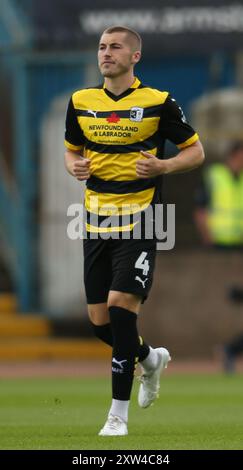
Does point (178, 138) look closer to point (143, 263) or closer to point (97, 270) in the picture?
point (143, 263)

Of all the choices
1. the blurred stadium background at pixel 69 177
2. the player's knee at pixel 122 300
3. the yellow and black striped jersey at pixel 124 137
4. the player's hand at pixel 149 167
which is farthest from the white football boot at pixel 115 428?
the blurred stadium background at pixel 69 177

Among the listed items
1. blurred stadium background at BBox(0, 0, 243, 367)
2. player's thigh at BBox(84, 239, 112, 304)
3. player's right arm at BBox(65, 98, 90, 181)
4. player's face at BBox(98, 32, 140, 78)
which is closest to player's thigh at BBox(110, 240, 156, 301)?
player's thigh at BBox(84, 239, 112, 304)

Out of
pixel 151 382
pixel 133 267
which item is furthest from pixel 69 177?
pixel 133 267

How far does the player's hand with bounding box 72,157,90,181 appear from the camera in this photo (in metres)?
9.13

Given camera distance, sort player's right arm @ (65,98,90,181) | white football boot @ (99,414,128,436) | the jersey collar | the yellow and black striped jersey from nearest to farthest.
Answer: white football boot @ (99,414,128,436) → the yellow and black striped jersey → the jersey collar → player's right arm @ (65,98,90,181)

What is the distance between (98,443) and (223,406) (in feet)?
11.6

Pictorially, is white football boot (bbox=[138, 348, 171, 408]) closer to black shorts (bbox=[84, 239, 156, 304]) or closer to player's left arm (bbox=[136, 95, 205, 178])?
black shorts (bbox=[84, 239, 156, 304])

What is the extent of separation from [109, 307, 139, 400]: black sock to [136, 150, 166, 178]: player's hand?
2.70ft

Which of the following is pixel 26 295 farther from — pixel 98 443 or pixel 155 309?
pixel 98 443

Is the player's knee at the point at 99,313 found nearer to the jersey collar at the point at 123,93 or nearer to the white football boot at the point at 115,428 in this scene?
the white football boot at the point at 115,428

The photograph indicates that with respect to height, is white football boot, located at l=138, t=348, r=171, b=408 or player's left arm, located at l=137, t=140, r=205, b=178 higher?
player's left arm, located at l=137, t=140, r=205, b=178

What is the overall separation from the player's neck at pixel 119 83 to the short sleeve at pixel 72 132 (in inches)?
12.2
